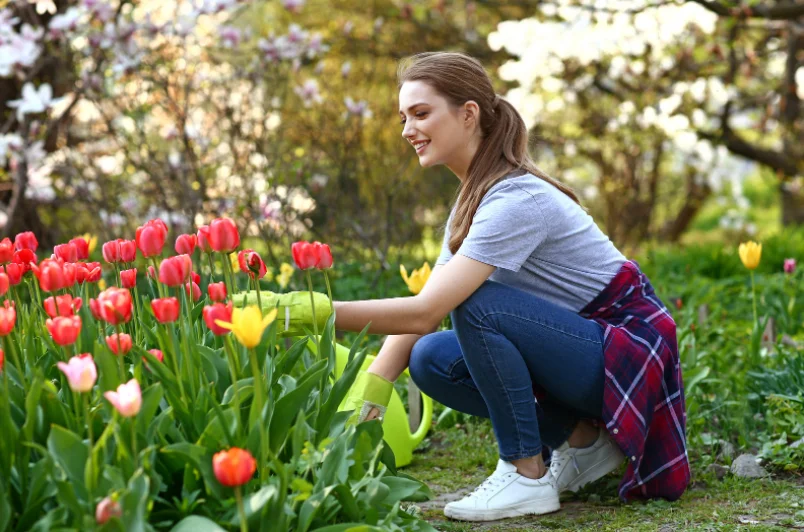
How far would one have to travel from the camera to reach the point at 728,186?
10.3m

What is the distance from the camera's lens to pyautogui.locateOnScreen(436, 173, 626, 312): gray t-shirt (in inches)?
86.5

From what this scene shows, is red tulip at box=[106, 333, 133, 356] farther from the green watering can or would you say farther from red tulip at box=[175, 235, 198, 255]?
the green watering can

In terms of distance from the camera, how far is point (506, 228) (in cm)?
221

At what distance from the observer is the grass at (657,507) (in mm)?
2154

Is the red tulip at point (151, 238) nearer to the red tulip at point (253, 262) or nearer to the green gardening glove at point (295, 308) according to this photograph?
the red tulip at point (253, 262)

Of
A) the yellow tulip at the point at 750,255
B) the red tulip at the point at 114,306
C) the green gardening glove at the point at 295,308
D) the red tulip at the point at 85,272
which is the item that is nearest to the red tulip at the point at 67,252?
the red tulip at the point at 85,272

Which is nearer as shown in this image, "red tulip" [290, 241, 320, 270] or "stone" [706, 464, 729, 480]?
"red tulip" [290, 241, 320, 270]

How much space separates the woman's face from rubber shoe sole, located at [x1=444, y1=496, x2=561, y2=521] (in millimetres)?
804

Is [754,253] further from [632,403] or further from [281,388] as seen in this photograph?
[281,388]

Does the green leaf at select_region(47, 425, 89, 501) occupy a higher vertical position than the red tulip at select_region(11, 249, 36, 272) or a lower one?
lower

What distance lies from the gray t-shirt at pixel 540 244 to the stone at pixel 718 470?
1.90 feet

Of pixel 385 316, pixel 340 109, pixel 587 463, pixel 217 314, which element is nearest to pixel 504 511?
pixel 587 463

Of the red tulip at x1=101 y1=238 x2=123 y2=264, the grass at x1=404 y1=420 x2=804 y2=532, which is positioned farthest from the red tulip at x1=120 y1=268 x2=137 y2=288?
the grass at x1=404 y1=420 x2=804 y2=532

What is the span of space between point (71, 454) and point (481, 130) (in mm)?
1352
